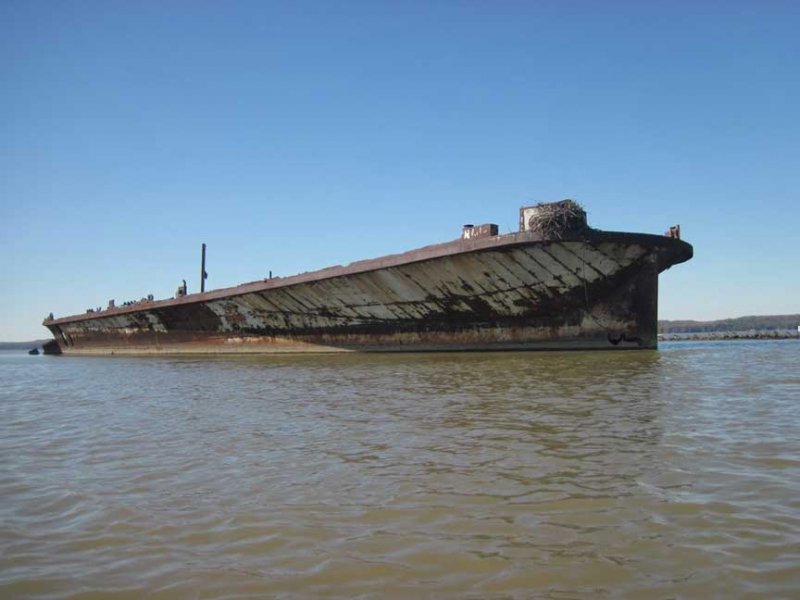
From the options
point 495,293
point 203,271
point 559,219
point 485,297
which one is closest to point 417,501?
point 559,219

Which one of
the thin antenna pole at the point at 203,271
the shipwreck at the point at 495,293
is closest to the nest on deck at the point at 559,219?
the shipwreck at the point at 495,293

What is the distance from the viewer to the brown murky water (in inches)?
78.0

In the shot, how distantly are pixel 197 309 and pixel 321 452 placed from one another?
18552mm

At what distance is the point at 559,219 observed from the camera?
40.4 feet

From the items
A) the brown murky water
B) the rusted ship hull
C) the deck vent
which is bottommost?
the brown murky water

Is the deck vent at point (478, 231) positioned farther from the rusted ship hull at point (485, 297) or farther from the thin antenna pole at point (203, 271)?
the thin antenna pole at point (203, 271)

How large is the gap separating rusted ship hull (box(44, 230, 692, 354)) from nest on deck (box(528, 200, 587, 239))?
0.61ft

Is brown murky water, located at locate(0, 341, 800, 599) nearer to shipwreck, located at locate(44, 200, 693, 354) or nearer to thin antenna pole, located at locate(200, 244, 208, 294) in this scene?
shipwreck, located at locate(44, 200, 693, 354)

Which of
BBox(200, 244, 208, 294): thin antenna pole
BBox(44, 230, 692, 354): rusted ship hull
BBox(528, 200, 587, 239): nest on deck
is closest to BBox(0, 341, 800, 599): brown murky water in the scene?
BBox(528, 200, 587, 239): nest on deck

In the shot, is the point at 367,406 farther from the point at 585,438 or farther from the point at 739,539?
the point at 739,539

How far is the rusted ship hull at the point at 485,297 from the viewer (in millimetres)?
13055

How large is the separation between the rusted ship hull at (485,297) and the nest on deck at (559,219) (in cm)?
19

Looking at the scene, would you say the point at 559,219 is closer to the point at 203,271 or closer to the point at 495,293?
the point at 495,293

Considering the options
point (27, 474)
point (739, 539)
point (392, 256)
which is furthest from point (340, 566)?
point (392, 256)
